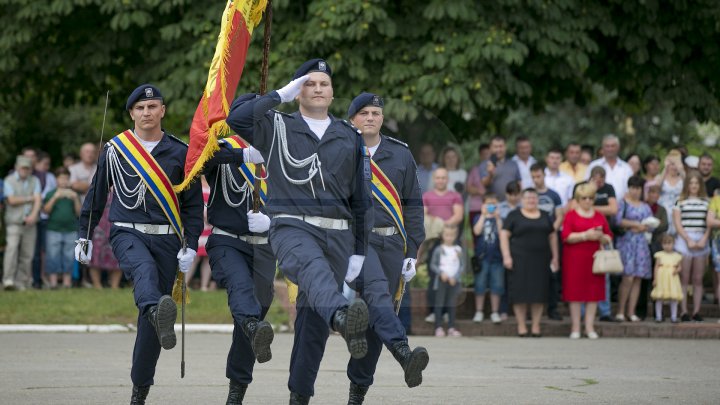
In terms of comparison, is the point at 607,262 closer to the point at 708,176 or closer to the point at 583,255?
the point at 583,255

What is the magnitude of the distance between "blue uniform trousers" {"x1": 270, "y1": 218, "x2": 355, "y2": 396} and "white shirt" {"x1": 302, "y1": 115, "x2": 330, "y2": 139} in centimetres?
58

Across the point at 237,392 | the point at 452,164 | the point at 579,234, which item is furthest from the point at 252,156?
the point at 579,234

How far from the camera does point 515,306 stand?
16.9 meters

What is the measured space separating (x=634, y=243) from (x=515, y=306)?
1.79 m

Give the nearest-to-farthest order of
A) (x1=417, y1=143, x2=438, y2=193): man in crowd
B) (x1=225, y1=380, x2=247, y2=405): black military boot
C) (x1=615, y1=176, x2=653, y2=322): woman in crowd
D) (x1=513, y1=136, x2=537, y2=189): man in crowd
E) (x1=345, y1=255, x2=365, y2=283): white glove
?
(x1=345, y1=255, x2=365, y2=283): white glove → (x1=225, y1=380, x2=247, y2=405): black military boot → (x1=417, y1=143, x2=438, y2=193): man in crowd → (x1=615, y1=176, x2=653, y2=322): woman in crowd → (x1=513, y1=136, x2=537, y2=189): man in crowd

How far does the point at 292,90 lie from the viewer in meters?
8.84

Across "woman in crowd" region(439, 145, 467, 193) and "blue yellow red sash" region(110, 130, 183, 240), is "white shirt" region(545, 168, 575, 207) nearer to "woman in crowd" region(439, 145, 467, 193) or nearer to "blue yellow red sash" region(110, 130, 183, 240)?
"woman in crowd" region(439, 145, 467, 193)

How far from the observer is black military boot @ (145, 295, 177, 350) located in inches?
352

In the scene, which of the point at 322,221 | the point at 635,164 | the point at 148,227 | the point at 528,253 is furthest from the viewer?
the point at 635,164

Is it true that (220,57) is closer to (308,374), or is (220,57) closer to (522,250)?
(308,374)

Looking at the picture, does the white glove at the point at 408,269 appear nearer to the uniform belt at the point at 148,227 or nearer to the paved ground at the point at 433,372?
the paved ground at the point at 433,372

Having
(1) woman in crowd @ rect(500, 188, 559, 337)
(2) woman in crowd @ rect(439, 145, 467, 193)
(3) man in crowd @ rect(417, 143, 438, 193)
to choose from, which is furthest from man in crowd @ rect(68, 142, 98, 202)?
(2) woman in crowd @ rect(439, 145, 467, 193)

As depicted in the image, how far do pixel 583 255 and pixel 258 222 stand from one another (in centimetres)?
801


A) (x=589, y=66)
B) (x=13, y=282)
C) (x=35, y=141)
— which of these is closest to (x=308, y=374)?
(x=13, y=282)
